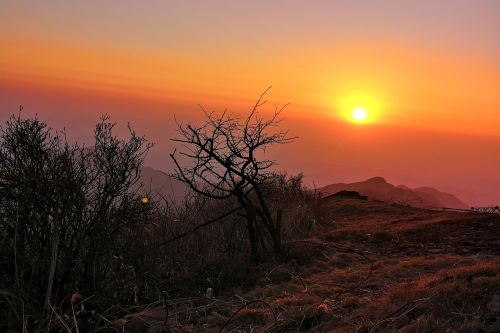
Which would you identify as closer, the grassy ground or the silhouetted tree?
the grassy ground

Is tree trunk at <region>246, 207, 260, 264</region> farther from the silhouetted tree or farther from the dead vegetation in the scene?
the silhouetted tree

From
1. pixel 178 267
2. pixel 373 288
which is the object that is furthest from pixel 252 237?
pixel 373 288

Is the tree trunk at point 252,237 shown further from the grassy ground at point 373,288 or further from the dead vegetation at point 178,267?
the grassy ground at point 373,288

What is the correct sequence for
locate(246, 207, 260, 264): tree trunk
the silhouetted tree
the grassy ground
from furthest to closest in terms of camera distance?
locate(246, 207, 260, 264): tree trunk → the silhouetted tree → the grassy ground

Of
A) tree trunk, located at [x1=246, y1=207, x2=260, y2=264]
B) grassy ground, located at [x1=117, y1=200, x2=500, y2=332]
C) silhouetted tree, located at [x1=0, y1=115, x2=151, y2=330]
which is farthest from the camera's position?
tree trunk, located at [x1=246, y1=207, x2=260, y2=264]

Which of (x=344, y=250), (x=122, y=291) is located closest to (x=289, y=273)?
(x=344, y=250)

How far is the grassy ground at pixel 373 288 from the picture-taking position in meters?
4.12

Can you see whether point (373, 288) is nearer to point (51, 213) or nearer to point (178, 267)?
point (178, 267)

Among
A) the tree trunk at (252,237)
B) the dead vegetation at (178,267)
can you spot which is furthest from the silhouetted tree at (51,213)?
the tree trunk at (252,237)

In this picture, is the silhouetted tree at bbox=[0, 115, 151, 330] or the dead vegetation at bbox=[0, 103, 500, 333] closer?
the dead vegetation at bbox=[0, 103, 500, 333]

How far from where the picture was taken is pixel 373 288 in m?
6.07

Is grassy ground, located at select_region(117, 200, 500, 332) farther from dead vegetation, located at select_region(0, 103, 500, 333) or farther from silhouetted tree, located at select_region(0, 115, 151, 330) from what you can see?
silhouetted tree, located at select_region(0, 115, 151, 330)

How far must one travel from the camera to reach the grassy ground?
4.12 metres

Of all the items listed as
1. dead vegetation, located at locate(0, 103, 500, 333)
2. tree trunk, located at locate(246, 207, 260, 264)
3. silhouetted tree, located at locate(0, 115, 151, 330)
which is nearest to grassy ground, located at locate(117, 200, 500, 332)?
dead vegetation, located at locate(0, 103, 500, 333)
